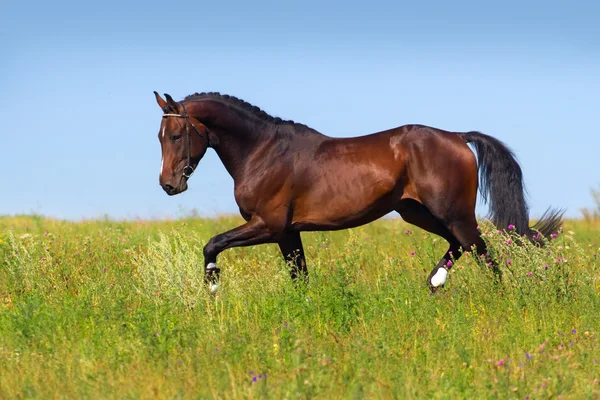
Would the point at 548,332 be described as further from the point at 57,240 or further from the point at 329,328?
the point at 57,240

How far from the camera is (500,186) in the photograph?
9.03 metres

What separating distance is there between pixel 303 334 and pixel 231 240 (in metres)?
2.40

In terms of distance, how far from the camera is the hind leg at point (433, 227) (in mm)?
8797

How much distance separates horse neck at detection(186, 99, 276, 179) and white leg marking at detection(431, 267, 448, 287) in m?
2.31

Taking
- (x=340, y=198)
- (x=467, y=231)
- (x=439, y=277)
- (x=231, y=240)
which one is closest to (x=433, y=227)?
(x=467, y=231)

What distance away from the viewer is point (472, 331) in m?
6.47

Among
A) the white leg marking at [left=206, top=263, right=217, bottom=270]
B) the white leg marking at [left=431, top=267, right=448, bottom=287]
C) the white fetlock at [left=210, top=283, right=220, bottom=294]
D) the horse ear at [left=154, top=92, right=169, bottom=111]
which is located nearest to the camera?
the white fetlock at [left=210, top=283, right=220, bottom=294]

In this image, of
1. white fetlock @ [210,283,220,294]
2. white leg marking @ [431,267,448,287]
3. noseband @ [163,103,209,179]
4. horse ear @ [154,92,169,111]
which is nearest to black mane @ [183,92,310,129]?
horse ear @ [154,92,169,111]

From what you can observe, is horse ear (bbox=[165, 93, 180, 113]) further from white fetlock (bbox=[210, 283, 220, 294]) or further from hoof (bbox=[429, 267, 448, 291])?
hoof (bbox=[429, 267, 448, 291])

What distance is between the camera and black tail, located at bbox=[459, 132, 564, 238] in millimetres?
9008

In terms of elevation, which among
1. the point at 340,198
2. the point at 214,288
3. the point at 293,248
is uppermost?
the point at 340,198

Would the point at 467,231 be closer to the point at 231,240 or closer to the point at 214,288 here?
the point at 231,240

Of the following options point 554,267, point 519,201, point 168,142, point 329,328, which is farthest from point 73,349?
point 519,201

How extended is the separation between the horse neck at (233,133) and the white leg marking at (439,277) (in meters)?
2.31
